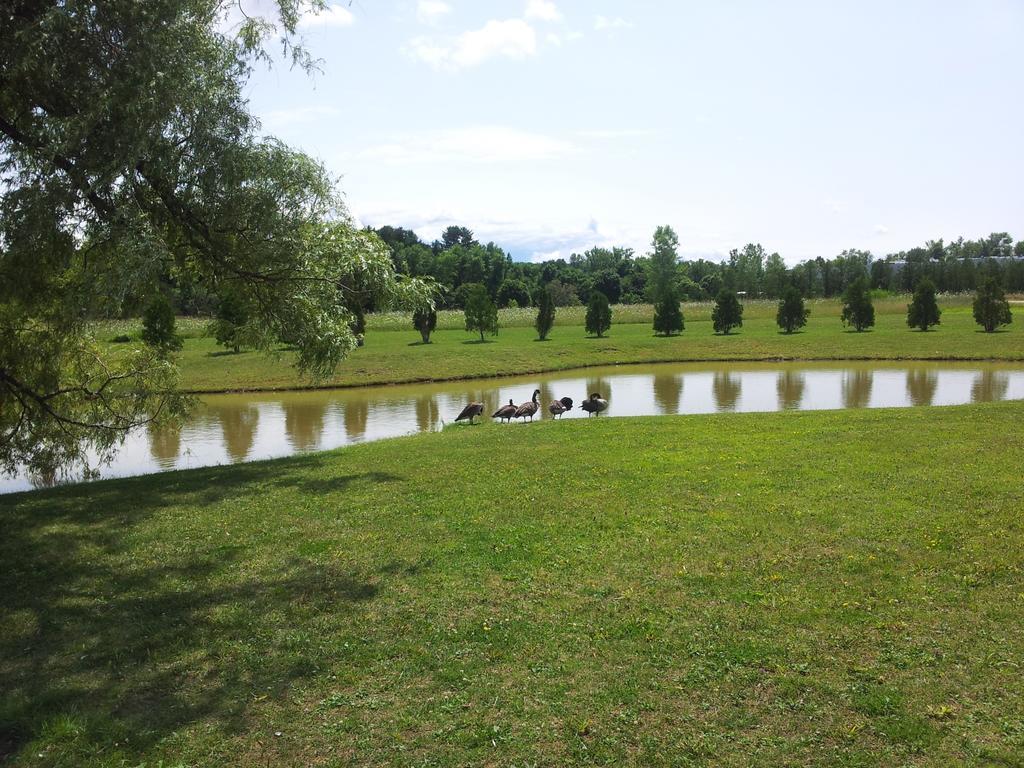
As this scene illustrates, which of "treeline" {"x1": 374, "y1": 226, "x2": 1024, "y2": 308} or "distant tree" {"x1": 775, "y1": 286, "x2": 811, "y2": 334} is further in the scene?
"treeline" {"x1": 374, "y1": 226, "x2": 1024, "y2": 308}

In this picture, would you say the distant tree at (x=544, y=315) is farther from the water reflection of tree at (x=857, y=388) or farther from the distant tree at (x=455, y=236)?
the distant tree at (x=455, y=236)

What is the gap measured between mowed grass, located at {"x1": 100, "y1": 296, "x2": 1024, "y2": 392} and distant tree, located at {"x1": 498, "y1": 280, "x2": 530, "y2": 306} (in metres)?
41.1

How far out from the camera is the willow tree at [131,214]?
8.53m

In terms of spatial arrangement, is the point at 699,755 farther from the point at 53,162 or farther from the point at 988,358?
the point at 988,358

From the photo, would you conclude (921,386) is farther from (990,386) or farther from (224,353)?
(224,353)

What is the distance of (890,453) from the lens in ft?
39.6

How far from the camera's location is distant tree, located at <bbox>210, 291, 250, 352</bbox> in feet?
41.9

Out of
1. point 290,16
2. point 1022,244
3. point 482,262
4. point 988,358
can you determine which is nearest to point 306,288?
point 290,16

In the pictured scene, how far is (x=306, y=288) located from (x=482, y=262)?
10003cm

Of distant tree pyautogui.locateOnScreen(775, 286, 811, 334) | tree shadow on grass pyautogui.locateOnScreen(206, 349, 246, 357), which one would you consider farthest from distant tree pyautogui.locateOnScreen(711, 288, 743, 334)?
tree shadow on grass pyautogui.locateOnScreen(206, 349, 246, 357)

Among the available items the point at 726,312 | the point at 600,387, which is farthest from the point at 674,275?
the point at 600,387

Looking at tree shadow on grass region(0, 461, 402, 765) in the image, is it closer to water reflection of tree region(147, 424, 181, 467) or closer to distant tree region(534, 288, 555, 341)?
water reflection of tree region(147, 424, 181, 467)

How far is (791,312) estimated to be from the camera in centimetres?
5503

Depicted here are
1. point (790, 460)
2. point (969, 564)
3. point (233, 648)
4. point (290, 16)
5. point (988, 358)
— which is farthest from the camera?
point (988, 358)
